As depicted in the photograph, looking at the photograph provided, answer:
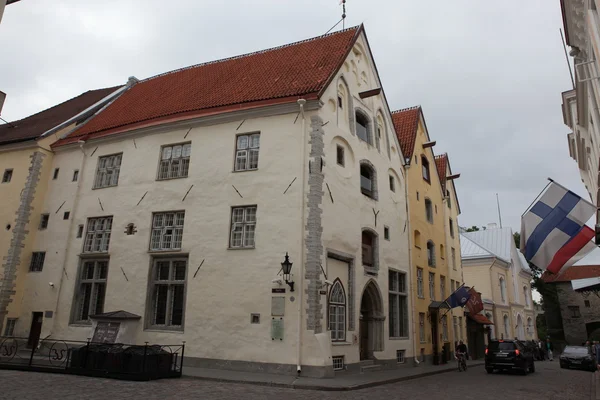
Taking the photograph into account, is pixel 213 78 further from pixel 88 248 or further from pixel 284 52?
pixel 88 248

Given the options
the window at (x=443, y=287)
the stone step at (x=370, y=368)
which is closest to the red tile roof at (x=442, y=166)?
the window at (x=443, y=287)

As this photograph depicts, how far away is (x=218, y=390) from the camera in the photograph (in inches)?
453

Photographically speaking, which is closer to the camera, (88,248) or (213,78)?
(88,248)

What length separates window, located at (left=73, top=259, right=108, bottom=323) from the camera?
19281 millimetres

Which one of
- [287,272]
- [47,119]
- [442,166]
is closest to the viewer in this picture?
A: [287,272]

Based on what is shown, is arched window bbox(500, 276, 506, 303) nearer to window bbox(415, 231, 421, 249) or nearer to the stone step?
window bbox(415, 231, 421, 249)

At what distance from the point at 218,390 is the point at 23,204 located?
1580 cm

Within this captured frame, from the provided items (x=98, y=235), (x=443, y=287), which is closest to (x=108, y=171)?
(x=98, y=235)

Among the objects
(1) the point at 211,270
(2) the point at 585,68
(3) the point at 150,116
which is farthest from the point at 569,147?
(3) the point at 150,116

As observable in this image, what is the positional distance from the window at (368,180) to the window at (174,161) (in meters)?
7.90

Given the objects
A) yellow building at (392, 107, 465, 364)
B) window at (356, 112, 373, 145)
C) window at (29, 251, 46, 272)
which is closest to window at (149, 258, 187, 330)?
window at (29, 251, 46, 272)

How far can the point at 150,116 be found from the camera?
21141 mm

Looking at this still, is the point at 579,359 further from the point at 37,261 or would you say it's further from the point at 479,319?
the point at 37,261

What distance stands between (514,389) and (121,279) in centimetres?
1517
